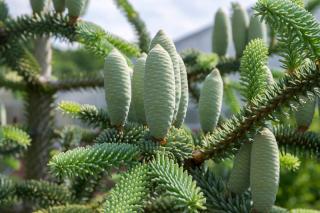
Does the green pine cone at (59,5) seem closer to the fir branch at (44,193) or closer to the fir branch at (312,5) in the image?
the fir branch at (44,193)

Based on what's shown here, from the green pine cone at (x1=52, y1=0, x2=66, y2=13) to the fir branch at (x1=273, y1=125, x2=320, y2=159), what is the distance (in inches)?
25.1

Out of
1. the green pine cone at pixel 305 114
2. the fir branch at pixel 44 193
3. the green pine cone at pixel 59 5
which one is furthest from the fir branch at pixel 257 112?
the green pine cone at pixel 59 5

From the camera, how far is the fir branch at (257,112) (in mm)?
716

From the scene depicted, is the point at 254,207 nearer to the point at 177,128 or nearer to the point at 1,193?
the point at 177,128

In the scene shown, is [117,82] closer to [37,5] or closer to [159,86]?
[159,86]

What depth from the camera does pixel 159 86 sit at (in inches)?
29.1

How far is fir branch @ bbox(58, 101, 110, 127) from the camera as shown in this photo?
0.99 m

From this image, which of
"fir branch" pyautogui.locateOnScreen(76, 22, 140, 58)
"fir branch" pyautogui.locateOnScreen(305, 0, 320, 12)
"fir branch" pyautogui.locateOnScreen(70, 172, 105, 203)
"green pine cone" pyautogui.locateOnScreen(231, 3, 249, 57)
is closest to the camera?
"fir branch" pyautogui.locateOnScreen(76, 22, 140, 58)

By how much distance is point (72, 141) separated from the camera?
1326 millimetres

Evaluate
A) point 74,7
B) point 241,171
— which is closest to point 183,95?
point 241,171

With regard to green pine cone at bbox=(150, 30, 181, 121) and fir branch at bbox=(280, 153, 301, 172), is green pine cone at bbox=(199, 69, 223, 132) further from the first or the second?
fir branch at bbox=(280, 153, 301, 172)

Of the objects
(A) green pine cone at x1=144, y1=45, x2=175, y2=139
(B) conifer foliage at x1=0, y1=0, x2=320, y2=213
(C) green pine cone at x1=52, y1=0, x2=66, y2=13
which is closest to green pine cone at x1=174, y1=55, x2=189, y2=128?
(B) conifer foliage at x1=0, y1=0, x2=320, y2=213

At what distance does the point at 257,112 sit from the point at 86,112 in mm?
386

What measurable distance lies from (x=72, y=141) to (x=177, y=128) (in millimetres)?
514
